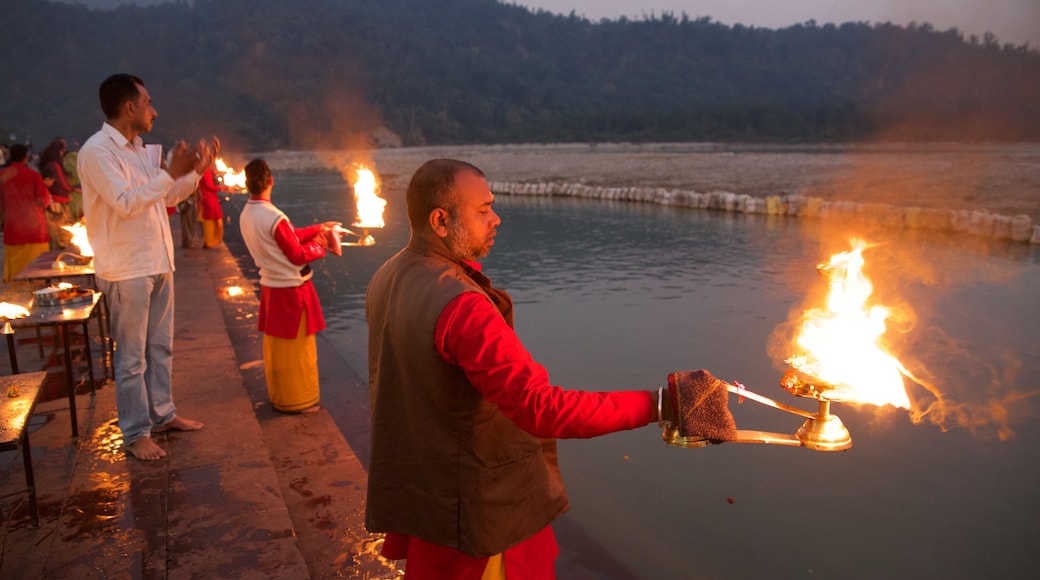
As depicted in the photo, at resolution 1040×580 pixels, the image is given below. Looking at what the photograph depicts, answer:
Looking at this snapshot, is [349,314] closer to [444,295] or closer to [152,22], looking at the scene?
[444,295]

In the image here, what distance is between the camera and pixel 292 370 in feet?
17.2

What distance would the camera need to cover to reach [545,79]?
132m

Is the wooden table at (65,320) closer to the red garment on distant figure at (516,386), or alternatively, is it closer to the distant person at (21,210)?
the red garment on distant figure at (516,386)

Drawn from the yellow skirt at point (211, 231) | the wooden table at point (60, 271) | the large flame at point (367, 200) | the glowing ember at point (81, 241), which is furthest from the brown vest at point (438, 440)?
the yellow skirt at point (211, 231)

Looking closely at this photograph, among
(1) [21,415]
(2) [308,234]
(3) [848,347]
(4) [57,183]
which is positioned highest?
(4) [57,183]

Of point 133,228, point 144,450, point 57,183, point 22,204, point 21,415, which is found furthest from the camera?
point 57,183

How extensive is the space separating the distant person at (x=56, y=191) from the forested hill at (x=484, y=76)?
54.1m

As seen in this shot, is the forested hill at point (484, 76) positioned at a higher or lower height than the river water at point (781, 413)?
higher

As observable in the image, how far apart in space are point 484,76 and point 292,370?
122043 mm

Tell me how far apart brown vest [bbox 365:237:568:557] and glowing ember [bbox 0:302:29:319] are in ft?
11.8

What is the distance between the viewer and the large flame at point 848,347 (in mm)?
2021

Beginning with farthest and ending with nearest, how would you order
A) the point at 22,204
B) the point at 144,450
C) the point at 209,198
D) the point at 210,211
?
the point at 210,211
the point at 209,198
the point at 22,204
the point at 144,450

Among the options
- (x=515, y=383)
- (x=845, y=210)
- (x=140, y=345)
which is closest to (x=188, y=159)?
(x=140, y=345)

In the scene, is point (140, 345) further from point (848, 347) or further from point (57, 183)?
point (57, 183)
